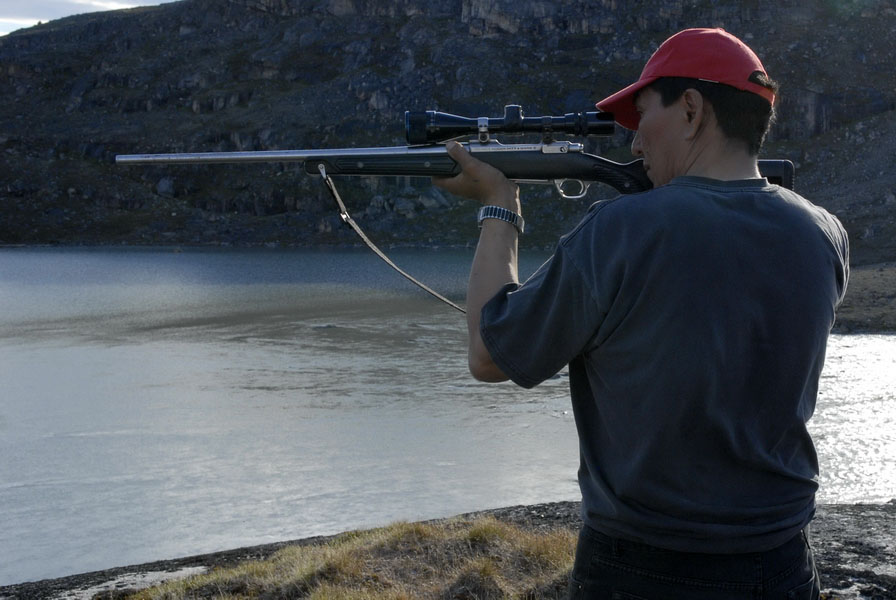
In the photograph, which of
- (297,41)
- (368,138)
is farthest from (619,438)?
(297,41)

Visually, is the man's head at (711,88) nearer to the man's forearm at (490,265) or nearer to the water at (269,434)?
the man's forearm at (490,265)

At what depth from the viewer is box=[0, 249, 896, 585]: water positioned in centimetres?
756

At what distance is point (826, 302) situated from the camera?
171cm

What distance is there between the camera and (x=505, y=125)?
98.3 inches

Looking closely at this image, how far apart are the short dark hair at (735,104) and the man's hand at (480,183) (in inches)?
19.1

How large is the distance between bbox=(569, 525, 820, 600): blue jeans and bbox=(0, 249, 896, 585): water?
565cm

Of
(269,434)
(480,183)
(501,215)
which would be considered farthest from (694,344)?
(269,434)

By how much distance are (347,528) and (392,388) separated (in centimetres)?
673

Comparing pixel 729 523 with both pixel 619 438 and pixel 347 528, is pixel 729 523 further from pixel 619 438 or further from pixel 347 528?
pixel 347 528

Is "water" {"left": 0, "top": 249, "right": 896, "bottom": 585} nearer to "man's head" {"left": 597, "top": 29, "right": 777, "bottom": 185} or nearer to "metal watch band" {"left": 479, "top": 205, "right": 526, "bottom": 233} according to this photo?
"metal watch band" {"left": 479, "top": 205, "right": 526, "bottom": 233}

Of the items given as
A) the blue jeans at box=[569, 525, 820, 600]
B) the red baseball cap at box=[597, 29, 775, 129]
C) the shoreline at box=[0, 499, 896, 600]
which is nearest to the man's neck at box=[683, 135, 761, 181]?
the red baseball cap at box=[597, 29, 775, 129]

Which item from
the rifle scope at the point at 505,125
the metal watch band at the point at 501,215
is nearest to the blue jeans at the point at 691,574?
the metal watch band at the point at 501,215

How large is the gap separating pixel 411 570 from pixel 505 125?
323cm

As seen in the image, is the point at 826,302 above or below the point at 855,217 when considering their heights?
above
